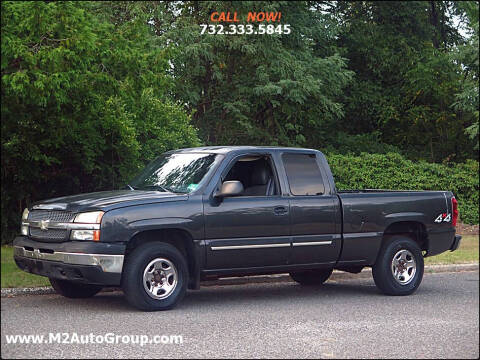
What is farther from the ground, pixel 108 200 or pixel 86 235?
pixel 108 200

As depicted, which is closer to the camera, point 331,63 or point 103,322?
point 103,322

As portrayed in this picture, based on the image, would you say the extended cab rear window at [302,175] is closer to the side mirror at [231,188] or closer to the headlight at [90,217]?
the side mirror at [231,188]

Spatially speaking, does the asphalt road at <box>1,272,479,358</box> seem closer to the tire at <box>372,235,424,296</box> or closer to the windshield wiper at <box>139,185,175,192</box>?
the tire at <box>372,235,424,296</box>

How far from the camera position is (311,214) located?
1050 cm

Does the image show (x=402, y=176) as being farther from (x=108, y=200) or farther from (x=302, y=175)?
(x=108, y=200)

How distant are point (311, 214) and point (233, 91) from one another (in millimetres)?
15673

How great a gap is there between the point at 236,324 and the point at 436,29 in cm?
2702

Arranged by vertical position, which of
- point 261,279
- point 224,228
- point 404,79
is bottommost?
point 261,279

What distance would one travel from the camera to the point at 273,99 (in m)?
25.9

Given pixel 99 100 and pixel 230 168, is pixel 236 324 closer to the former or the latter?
pixel 230 168

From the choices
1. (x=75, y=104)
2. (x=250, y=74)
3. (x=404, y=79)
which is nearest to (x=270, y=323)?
(x=75, y=104)

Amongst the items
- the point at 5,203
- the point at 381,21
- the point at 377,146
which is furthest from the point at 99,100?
the point at 381,21

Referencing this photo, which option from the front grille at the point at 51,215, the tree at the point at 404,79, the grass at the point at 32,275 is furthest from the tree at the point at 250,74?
the front grille at the point at 51,215

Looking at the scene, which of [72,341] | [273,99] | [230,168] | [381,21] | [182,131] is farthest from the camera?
[381,21]
